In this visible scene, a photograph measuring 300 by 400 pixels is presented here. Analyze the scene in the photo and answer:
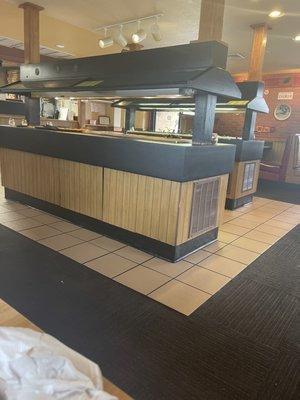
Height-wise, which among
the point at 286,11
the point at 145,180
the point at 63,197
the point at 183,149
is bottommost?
the point at 63,197

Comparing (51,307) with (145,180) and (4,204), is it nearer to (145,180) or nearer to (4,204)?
(145,180)


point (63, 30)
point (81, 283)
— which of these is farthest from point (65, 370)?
point (63, 30)

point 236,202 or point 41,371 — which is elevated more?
point 41,371

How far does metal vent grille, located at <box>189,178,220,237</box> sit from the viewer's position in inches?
118

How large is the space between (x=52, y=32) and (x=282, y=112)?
20.3 feet

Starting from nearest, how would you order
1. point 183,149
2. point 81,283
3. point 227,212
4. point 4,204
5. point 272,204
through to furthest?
point 81,283, point 183,149, point 4,204, point 227,212, point 272,204

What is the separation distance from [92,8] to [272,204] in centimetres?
472

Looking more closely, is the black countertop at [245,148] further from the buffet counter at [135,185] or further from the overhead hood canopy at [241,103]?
the buffet counter at [135,185]

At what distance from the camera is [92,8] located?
205 inches

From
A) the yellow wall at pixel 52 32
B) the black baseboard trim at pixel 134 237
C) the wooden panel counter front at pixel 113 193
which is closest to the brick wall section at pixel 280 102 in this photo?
the yellow wall at pixel 52 32

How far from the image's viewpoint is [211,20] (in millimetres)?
3564

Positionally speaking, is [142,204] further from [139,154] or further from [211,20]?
[211,20]

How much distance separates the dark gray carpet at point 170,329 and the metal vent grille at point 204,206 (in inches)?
26.1

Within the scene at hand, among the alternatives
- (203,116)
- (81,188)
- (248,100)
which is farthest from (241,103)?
(81,188)
